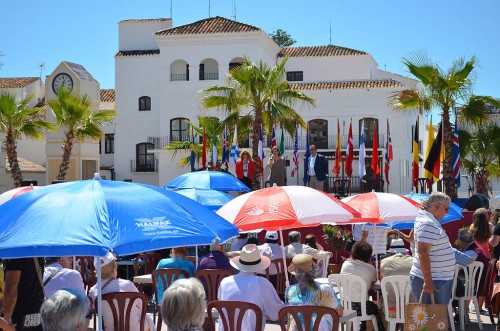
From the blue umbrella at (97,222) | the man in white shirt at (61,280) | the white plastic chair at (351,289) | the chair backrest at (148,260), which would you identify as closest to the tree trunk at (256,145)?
the chair backrest at (148,260)

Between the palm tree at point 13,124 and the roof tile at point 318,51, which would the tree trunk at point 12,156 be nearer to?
the palm tree at point 13,124

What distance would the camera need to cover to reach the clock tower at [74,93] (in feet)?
143

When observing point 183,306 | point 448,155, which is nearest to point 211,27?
point 448,155

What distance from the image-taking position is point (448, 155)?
81.8 ft

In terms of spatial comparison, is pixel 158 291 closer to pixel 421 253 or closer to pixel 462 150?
pixel 421 253

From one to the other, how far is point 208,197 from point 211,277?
5911mm

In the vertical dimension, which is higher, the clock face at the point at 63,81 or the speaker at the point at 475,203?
the clock face at the point at 63,81

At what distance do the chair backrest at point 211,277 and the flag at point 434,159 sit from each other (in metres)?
14.4

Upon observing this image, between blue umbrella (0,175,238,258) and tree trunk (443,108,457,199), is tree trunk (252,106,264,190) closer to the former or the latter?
tree trunk (443,108,457,199)

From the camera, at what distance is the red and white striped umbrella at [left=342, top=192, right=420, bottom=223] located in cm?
1259

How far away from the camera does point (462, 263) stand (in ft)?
36.7

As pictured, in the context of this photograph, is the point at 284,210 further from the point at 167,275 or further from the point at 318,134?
the point at 318,134

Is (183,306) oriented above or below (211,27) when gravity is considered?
below

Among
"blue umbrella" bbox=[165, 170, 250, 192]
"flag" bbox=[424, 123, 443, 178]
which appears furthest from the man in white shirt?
"flag" bbox=[424, 123, 443, 178]
